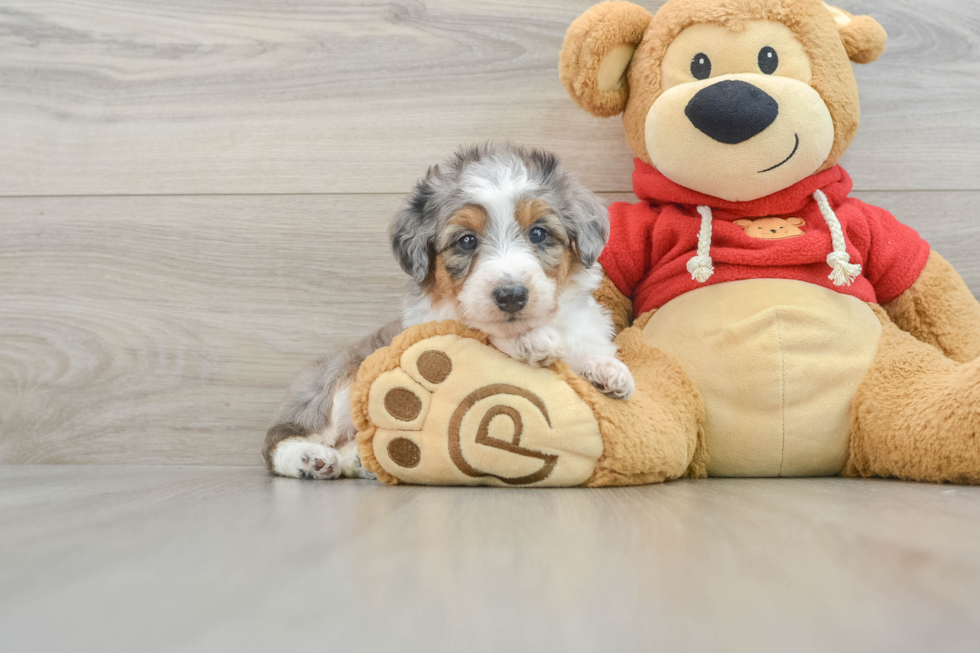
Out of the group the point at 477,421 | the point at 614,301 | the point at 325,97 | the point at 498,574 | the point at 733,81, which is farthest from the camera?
the point at 325,97

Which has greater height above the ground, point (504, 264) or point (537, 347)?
point (504, 264)

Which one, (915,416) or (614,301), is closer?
(915,416)

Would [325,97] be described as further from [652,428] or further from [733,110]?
[652,428]

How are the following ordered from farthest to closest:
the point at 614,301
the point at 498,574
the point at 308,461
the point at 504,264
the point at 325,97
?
the point at 325,97 → the point at 614,301 → the point at 308,461 → the point at 504,264 → the point at 498,574

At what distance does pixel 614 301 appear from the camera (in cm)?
185

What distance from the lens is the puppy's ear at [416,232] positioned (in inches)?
63.1

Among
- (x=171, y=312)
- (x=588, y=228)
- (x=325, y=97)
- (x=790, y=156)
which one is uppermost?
(x=325, y=97)

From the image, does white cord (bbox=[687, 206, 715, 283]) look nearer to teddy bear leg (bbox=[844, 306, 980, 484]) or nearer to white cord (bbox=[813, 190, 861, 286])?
white cord (bbox=[813, 190, 861, 286])

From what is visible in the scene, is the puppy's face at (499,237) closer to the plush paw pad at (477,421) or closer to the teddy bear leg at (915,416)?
the plush paw pad at (477,421)

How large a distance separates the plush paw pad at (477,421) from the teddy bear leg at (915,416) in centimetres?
64

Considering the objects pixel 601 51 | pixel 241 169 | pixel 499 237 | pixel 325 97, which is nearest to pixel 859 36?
pixel 601 51

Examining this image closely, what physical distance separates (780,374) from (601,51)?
0.88m

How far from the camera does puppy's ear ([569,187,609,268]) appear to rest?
1620 mm

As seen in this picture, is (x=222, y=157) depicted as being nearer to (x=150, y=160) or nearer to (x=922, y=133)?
(x=150, y=160)
